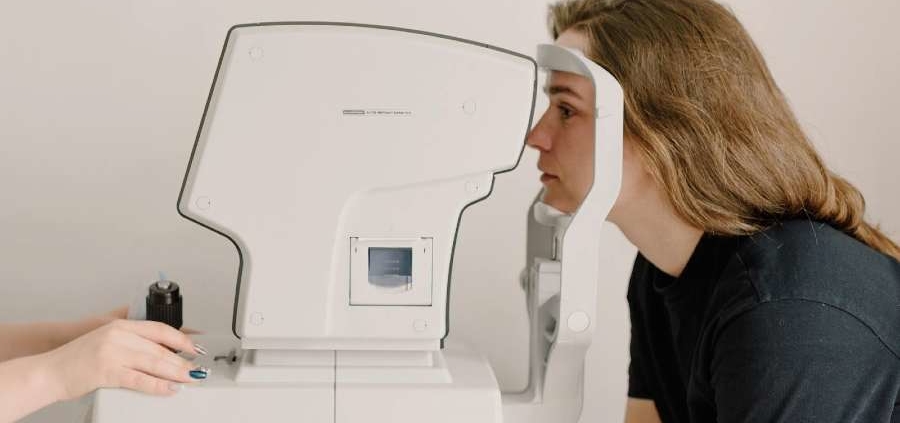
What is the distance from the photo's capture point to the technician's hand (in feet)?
3.42

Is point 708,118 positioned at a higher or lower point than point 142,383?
higher

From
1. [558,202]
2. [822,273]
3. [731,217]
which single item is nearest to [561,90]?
[558,202]

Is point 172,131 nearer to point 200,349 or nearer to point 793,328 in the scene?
point 200,349

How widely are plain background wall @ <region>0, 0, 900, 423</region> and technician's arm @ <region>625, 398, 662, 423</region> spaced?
35cm

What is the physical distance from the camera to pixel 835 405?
1.03 m

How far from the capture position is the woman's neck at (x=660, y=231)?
1.26 metres

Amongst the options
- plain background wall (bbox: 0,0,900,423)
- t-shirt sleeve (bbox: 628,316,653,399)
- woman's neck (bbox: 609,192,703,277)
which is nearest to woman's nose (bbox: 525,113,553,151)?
woman's neck (bbox: 609,192,703,277)

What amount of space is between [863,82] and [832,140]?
4.6 inches

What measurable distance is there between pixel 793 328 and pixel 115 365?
0.69 metres

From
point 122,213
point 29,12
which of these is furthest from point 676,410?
point 29,12

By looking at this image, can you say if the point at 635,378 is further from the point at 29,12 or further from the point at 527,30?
the point at 29,12

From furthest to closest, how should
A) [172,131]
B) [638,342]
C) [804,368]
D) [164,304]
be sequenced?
[172,131] < [638,342] < [164,304] < [804,368]

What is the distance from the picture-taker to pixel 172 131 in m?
1.75

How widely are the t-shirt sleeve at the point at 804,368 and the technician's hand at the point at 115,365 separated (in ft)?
1.88
